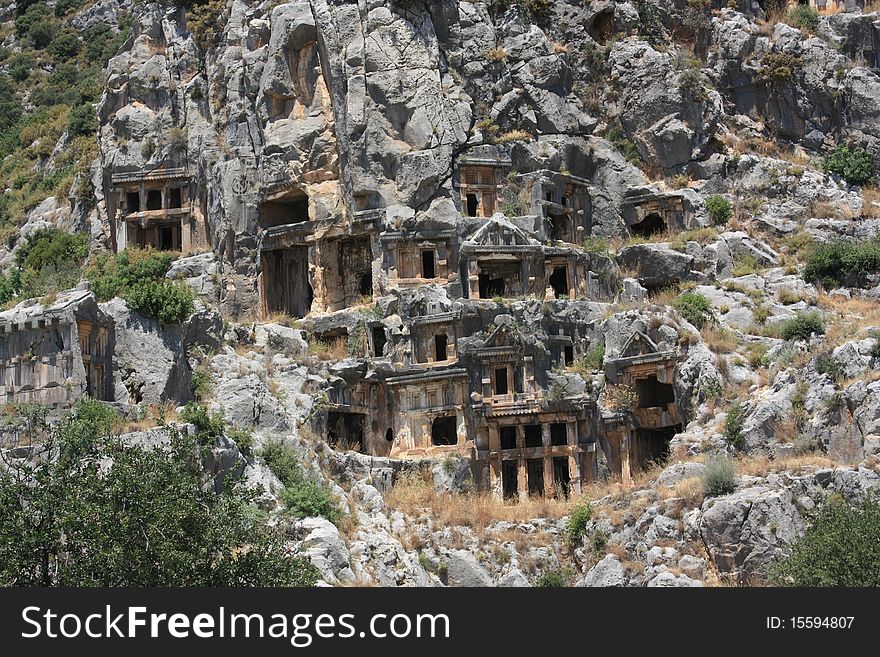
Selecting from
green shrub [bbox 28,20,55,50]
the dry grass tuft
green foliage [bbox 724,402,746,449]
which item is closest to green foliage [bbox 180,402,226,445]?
green foliage [bbox 724,402,746,449]

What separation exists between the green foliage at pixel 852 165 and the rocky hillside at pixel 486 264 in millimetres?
168

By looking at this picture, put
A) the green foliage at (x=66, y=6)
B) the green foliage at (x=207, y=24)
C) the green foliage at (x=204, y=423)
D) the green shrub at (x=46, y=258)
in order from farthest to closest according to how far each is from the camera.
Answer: the green foliage at (x=66, y=6)
the green foliage at (x=207, y=24)
the green shrub at (x=46, y=258)
the green foliage at (x=204, y=423)

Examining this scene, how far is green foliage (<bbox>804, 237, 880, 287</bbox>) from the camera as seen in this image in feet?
209

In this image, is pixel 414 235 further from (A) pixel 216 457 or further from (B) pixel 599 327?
(A) pixel 216 457

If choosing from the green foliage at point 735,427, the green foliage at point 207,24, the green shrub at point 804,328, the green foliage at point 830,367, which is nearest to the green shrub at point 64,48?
the green foliage at point 207,24

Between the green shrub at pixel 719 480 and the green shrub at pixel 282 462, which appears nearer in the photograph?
the green shrub at pixel 719 480

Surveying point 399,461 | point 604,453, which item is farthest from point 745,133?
point 399,461

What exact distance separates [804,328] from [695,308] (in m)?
5.66

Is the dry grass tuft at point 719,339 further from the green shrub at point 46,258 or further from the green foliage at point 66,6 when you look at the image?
the green foliage at point 66,6

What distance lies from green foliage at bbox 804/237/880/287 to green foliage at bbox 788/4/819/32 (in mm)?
18769

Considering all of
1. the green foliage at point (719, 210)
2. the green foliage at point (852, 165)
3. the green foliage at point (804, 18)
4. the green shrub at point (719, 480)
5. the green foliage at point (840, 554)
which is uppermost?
the green foliage at point (804, 18)

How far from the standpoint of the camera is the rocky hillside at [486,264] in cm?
5034

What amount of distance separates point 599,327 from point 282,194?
734 inches

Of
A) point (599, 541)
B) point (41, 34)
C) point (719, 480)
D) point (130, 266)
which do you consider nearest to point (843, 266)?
point (719, 480)
